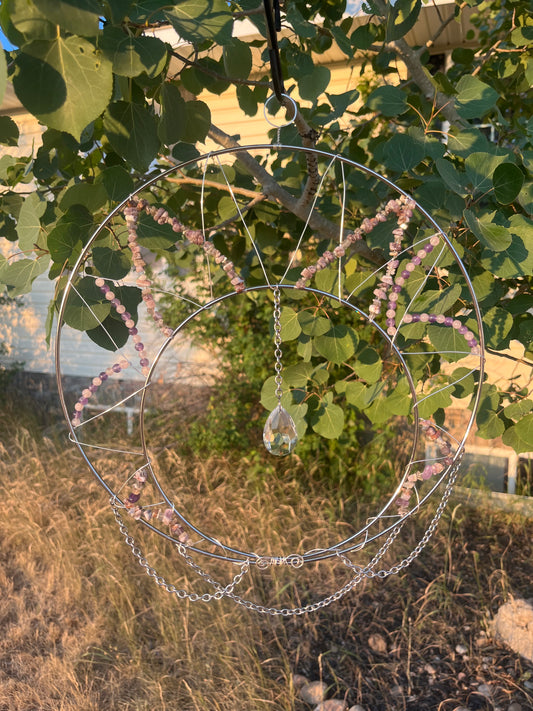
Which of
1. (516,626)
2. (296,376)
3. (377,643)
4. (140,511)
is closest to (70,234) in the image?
(140,511)

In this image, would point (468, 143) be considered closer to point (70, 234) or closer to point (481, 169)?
point (481, 169)

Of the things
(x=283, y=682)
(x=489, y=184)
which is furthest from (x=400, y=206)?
(x=283, y=682)

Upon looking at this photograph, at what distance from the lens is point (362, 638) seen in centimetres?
194

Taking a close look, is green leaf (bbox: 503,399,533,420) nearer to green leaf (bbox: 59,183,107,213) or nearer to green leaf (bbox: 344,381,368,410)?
green leaf (bbox: 344,381,368,410)

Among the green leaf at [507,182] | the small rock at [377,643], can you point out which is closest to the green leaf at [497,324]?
the green leaf at [507,182]

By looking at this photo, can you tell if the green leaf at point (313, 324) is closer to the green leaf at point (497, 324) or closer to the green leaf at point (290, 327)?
the green leaf at point (290, 327)

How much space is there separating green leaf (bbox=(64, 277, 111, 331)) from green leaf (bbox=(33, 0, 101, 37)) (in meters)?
0.40

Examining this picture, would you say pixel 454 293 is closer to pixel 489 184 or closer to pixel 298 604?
pixel 489 184

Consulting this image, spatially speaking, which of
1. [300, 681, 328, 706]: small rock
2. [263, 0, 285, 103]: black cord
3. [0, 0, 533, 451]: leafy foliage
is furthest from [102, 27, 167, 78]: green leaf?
[300, 681, 328, 706]: small rock

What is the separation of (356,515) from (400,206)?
2024mm

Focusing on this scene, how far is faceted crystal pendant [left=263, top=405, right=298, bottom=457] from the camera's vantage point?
80 centimetres

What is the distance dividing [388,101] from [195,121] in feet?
1.13

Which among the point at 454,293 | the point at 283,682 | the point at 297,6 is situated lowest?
the point at 283,682

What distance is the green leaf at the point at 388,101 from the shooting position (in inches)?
36.8
